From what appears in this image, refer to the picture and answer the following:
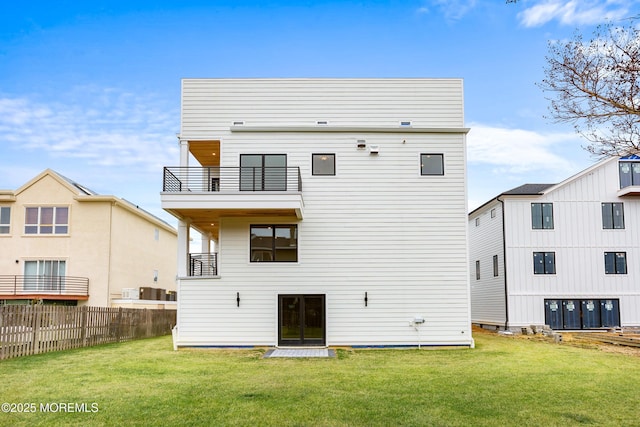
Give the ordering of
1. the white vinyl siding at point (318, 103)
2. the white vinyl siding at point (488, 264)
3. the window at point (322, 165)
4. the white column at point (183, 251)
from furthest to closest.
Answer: the white vinyl siding at point (488, 264) → the white vinyl siding at point (318, 103) → the window at point (322, 165) → the white column at point (183, 251)

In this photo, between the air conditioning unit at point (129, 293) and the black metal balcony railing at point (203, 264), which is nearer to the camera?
the black metal balcony railing at point (203, 264)

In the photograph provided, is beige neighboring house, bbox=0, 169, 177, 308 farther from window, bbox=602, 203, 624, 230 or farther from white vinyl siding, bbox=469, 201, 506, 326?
window, bbox=602, 203, 624, 230

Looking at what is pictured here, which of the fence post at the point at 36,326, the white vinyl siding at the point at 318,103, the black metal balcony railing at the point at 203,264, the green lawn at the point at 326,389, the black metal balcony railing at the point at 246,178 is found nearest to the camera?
the green lawn at the point at 326,389

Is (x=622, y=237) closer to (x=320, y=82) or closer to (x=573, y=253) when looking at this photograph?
(x=573, y=253)

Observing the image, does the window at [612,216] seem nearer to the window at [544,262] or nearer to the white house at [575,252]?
the white house at [575,252]

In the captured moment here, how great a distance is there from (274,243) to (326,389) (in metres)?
8.39

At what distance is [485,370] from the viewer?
11688 millimetres

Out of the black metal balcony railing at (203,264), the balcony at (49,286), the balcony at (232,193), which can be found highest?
the balcony at (232,193)

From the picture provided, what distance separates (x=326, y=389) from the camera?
362 inches

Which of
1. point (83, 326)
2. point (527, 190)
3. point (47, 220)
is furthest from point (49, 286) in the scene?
point (527, 190)

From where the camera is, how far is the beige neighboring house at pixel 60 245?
27328 mm

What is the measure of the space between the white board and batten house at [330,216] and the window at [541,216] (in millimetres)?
8964

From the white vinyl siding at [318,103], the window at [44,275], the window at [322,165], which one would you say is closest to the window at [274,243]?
the window at [322,165]

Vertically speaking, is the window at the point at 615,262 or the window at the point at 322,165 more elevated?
the window at the point at 322,165
